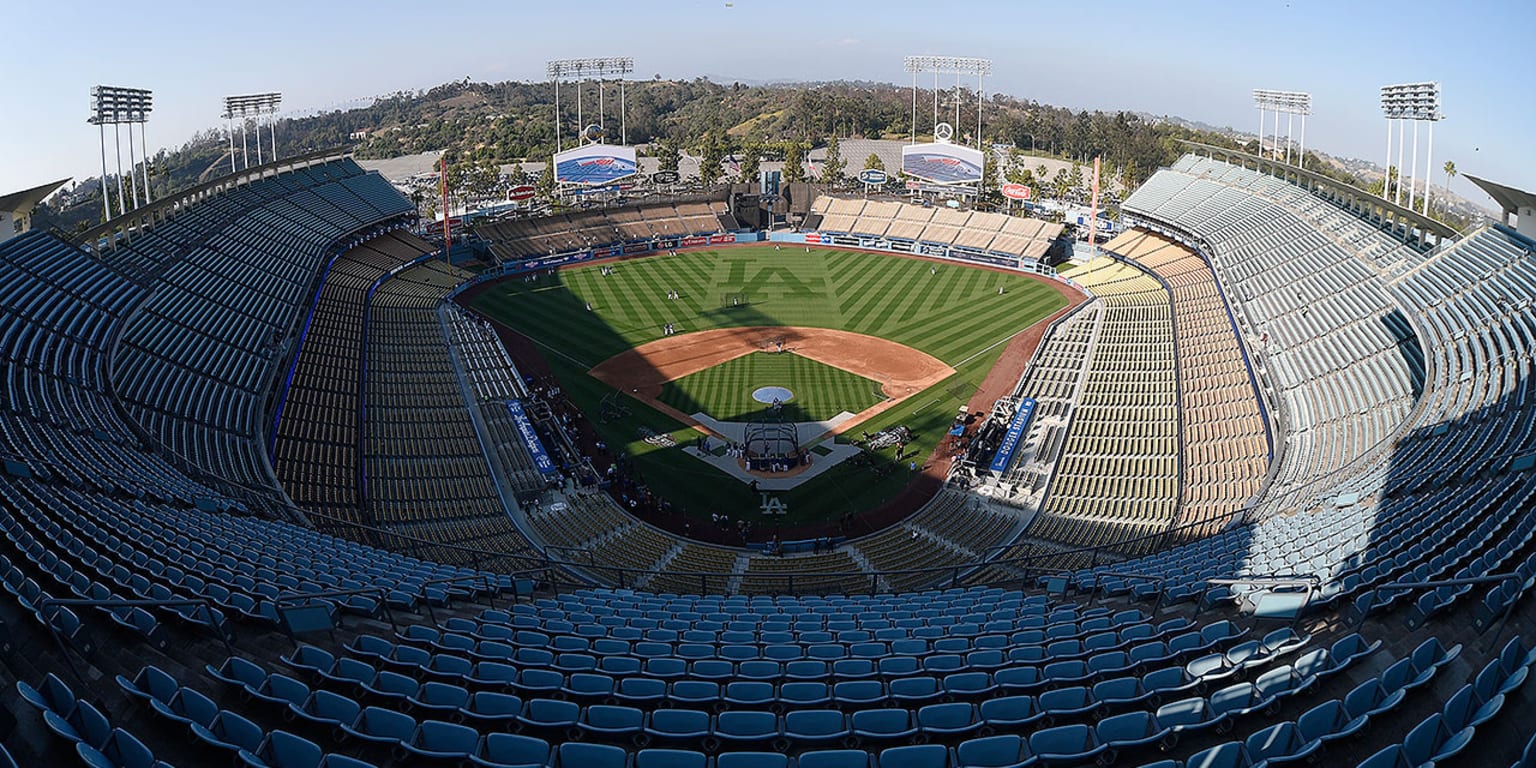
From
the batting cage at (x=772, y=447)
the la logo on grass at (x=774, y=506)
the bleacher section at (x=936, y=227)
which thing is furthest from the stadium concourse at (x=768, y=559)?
the bleacher section at (x=936, y=227)

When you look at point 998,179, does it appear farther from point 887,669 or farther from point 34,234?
point 887,669

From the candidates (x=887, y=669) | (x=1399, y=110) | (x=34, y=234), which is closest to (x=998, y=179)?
(x=1399, y=110)

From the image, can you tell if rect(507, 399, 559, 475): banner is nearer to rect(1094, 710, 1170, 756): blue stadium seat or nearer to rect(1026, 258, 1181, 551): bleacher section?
rect(1026, 258, 1181, 551): bleacher section

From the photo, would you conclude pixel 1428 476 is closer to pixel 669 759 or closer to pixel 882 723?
pixel 882 723

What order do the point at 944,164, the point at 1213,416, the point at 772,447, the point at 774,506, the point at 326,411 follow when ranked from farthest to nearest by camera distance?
the point at 944,164, the point at 772,447, the point at 1213,416, the point at 326,411, the point at 774,506

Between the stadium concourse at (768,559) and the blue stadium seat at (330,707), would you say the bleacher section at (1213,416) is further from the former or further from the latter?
the blue stadium seat at (330,707)

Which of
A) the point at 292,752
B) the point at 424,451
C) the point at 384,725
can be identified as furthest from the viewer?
the point at 424,451

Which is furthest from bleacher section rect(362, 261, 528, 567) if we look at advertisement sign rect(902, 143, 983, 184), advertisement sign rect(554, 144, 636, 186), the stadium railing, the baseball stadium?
advertisement sign rect(902, 143, 983, 184)

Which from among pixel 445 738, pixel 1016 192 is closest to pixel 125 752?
pixel 445 738
